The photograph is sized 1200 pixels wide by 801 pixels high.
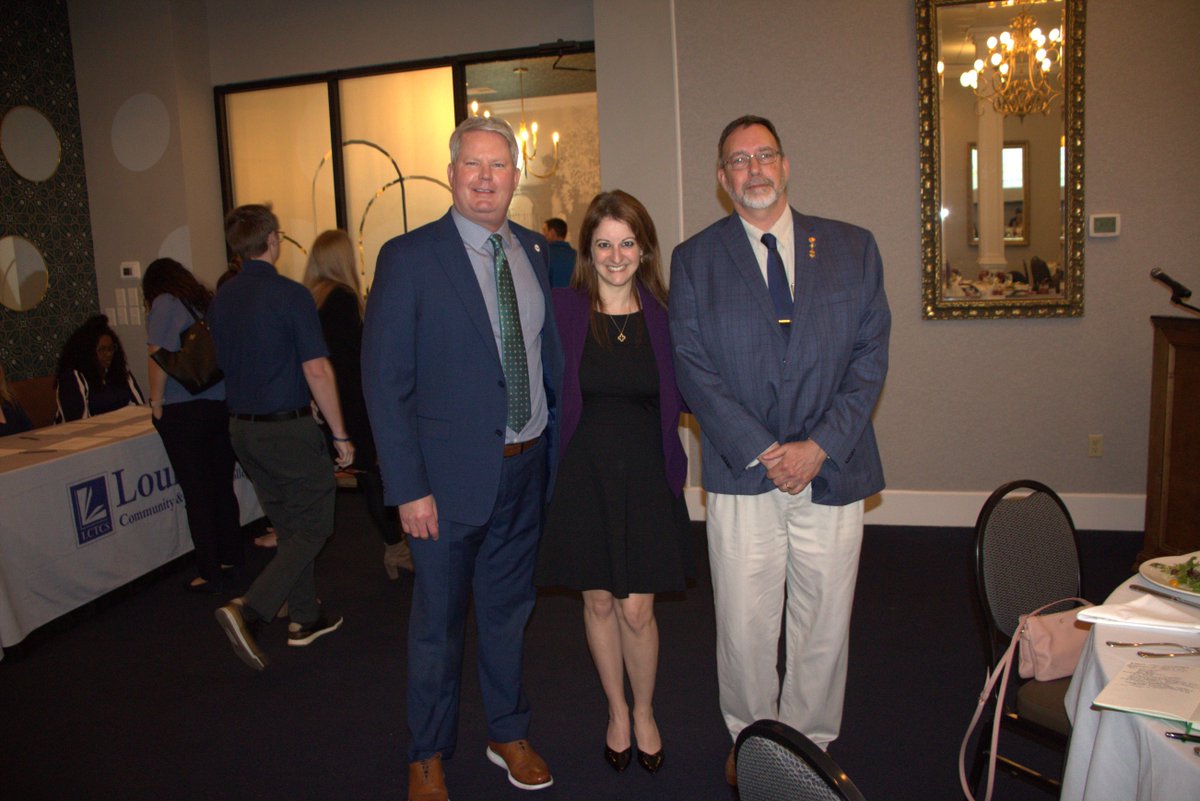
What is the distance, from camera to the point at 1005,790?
97.2 inches

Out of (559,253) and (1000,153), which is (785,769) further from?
(559,253)

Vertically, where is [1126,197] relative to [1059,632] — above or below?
above

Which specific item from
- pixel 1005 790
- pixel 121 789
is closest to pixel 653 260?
pixel 1005 790

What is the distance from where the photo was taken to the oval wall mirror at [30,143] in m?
5.84

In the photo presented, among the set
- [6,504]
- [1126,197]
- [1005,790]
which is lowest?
[1005,790]

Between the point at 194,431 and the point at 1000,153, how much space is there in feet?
14.1

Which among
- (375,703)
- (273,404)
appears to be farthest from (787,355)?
(273,404)

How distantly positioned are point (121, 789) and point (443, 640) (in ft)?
3.87

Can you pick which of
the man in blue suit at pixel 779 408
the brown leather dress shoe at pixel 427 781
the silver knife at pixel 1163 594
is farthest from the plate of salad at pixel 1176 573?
the brown leather dress shoe at pixel 427 781

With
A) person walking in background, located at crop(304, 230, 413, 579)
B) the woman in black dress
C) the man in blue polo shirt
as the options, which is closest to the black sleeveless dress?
A: the woman in black dress

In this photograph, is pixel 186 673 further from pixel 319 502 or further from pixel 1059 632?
pixel 1059 632

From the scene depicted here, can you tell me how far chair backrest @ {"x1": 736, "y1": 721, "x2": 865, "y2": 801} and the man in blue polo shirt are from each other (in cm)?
258

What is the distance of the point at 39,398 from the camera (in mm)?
5855

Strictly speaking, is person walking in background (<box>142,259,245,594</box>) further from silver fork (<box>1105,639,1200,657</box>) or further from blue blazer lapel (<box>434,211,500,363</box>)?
silver fork (<box>1105,639,1200,657</box>)
